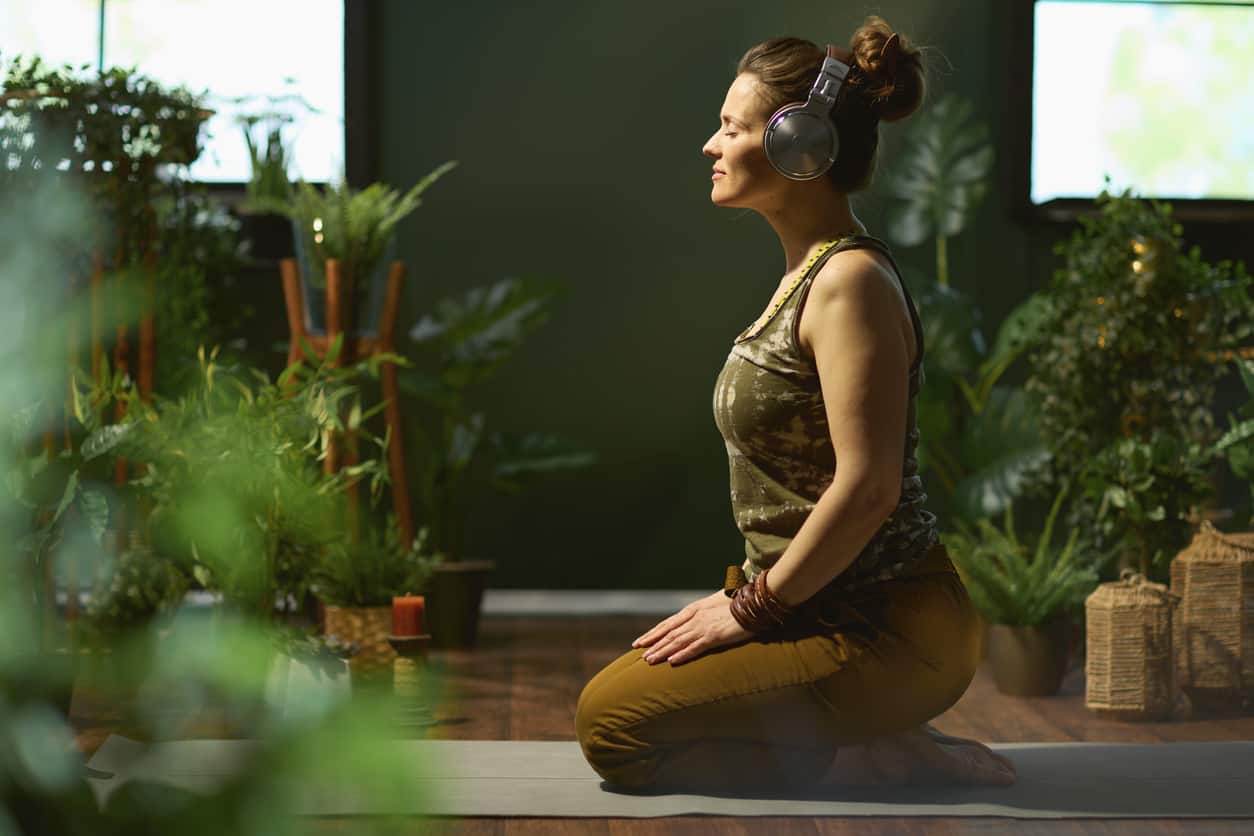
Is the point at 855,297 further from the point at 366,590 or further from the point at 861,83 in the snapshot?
the point at 366,590

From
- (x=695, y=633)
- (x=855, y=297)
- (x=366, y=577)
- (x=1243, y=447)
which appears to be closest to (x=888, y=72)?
(x=855, y=297)

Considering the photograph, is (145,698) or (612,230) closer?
(145,698)

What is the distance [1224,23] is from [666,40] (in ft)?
5.90

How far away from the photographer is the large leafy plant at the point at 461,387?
12.9 ft

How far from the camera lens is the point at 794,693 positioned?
2.01 m

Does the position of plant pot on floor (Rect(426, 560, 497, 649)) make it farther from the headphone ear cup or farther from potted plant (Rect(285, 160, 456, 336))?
the headphone ear cup

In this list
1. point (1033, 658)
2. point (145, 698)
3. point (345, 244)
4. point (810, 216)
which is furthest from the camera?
point (345, 244)

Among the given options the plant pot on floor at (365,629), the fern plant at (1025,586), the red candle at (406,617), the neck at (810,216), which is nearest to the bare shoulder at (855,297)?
the neck at (810,216)

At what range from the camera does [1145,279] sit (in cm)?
332

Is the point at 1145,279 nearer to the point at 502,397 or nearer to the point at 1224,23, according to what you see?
the point at 1224,23

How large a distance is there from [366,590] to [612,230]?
1.90 meters

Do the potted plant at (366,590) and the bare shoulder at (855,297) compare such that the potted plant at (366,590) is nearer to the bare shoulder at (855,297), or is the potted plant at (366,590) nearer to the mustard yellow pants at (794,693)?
the mustard yellow pants at (794,693)

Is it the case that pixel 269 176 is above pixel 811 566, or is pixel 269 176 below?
above

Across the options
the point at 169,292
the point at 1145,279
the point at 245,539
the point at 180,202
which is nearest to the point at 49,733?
the point at 245,539
